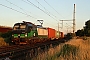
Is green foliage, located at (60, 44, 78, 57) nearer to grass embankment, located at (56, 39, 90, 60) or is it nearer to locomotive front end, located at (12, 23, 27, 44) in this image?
grass embankment, located at (56, 39, 90, 60)

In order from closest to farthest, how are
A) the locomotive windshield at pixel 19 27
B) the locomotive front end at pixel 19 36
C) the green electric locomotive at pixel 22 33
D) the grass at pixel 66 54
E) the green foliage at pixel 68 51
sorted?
the grass at pixel 66 54 → the green foliage at pixel 68 51 → the locomotive front end at pixel 19 36 → the green electric locomotive at pixel 22 33 → the locomotive windshield at pixel 19 27

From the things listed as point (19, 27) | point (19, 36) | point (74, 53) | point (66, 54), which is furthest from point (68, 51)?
point (19, 27)

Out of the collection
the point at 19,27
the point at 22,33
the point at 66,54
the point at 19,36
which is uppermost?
the point at 19,27

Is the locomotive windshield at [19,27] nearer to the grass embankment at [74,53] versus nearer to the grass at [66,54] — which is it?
the grass embankment at [74,53]

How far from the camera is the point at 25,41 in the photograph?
26000 millimetres

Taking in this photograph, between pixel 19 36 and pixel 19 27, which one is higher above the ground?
pixel 19 27

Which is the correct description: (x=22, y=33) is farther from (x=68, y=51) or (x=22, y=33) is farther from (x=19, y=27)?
(x=68, y=51)

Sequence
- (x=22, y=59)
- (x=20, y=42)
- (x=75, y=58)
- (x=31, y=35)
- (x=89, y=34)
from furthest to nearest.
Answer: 1. (x=89, y=34)
2. (x=31, y=35)
3. (x=20, y=42)
4. (x=22, y=59)
5. (x=75, y=58)

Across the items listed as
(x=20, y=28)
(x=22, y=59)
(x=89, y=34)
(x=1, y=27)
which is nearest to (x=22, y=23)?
(x=20, y=28)

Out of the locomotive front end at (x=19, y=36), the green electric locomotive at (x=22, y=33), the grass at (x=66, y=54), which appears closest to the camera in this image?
the grass at (x=66, y=54)

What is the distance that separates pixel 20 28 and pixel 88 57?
58.7 feet

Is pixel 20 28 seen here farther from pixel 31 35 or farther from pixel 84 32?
pixel 84 32

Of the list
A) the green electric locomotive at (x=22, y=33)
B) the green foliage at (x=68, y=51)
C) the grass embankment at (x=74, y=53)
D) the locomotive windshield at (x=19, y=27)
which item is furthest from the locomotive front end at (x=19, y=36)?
the green foliage at (x=68, y=51)

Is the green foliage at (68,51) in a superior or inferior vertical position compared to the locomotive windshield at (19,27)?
inferior
